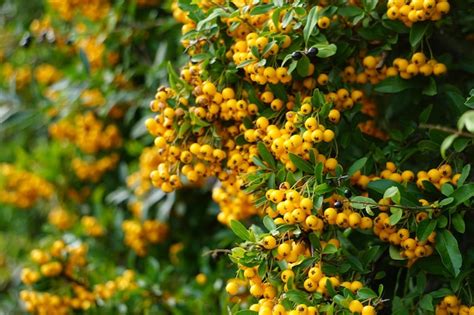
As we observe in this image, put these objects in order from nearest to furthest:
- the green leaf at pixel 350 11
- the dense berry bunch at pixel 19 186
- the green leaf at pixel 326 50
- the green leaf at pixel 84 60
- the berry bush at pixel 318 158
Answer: the berry bush at pixel 318 158 → the green leaf at pixel 326 50 → the green leaf at pixel 350 11 → the green leaf at pixel 84 60 → the dense berry bunch at pixel 19 186

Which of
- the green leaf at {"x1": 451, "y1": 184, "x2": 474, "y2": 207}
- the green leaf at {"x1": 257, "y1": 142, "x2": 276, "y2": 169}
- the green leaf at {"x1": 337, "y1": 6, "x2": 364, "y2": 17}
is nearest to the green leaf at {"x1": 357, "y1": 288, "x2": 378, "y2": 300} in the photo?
the green leaf at {"x1": 451, "y1": 184, "x2": 474, "y2": 207}

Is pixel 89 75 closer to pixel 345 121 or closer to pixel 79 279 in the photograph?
pixel 79 279

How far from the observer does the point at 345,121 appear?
7.14 feet

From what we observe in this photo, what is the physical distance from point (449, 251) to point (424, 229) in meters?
0.10

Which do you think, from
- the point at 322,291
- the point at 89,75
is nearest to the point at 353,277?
the point at 322,291

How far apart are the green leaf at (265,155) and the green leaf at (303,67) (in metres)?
0.27

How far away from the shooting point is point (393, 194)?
5.84 feet

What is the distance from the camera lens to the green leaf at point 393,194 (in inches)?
70.3

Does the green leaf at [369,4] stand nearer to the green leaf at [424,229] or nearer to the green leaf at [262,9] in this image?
the green leaf at [262,9]

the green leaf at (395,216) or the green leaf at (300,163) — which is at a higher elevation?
the green leaf at (300,163)

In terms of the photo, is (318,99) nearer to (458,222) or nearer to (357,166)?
(357,166)

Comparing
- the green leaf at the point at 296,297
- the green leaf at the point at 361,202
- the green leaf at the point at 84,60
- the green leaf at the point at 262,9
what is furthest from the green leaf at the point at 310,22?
the green leaf at the point at 84,60

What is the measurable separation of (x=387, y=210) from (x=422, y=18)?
616 mm

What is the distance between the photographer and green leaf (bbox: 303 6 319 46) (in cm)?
199
